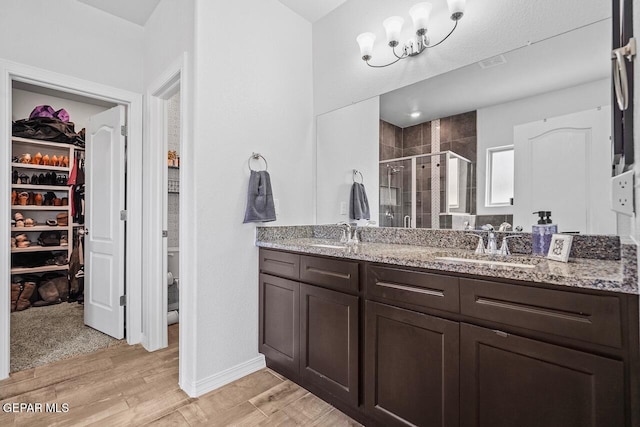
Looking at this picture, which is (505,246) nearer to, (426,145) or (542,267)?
(542,267)

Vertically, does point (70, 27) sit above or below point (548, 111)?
above

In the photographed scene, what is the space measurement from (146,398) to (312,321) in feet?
3.61

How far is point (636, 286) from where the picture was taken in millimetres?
882

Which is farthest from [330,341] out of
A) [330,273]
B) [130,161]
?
[130,161]

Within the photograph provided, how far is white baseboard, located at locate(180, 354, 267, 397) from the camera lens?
191cm

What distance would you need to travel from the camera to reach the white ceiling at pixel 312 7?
2434 mm

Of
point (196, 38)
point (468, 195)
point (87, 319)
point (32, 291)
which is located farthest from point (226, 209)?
point (32, 291)

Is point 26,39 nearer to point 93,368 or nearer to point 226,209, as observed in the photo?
point 226,209

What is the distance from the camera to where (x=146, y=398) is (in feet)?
6.15

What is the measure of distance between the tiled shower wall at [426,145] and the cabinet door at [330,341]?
0.78 metres

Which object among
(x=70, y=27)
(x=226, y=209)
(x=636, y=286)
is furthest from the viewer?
(x=70, y=27)

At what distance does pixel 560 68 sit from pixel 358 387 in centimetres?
187

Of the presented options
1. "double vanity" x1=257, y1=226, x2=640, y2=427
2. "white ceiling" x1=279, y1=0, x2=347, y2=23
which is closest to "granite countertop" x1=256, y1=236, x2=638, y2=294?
"double vanity" x1=257, y1=226, x2=640, y2=427

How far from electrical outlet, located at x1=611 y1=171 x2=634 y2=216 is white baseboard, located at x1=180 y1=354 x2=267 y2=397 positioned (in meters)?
2.15
